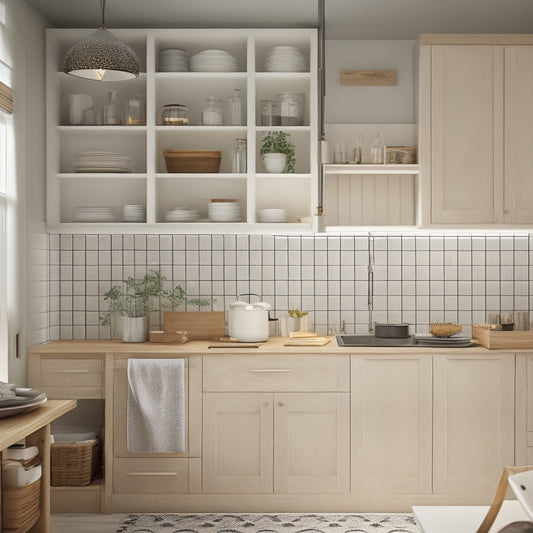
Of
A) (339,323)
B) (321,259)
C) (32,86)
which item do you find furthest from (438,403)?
(32,86)

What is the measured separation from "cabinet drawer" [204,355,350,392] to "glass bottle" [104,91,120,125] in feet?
5.22

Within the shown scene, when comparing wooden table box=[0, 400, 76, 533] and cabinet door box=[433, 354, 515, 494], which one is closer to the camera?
wooden table box=[0, 400, 76, 533]

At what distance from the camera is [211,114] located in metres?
4.37


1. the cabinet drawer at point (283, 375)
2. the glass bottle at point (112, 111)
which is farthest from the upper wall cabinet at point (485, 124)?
the glass bottle at point (112, 111)

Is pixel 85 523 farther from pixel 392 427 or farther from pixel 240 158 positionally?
pixel 240 158

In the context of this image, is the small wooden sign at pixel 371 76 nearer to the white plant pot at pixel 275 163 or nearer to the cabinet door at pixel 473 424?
the white plant pot at pixel 275 163

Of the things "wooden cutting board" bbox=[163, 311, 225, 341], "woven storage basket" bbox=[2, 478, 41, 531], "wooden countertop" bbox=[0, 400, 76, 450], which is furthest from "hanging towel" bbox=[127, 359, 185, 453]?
"woven storage basket" bbox=[2, 478, 41, 531]

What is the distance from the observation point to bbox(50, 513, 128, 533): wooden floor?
3.73 m

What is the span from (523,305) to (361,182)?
128cm

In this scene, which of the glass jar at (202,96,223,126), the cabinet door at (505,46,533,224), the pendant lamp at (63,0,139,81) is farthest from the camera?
the glass jar at (202,96,223,126)

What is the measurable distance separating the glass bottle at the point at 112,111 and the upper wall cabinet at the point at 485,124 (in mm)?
1787

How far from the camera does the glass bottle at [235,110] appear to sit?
14.3 ft

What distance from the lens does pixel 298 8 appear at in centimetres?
411

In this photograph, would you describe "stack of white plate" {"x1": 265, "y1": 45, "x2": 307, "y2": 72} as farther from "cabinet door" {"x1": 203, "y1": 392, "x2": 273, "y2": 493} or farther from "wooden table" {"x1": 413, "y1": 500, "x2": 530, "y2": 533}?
"wooden table" {"x1": 413, "y1": 500, "x2": 530, "y2": 533}
